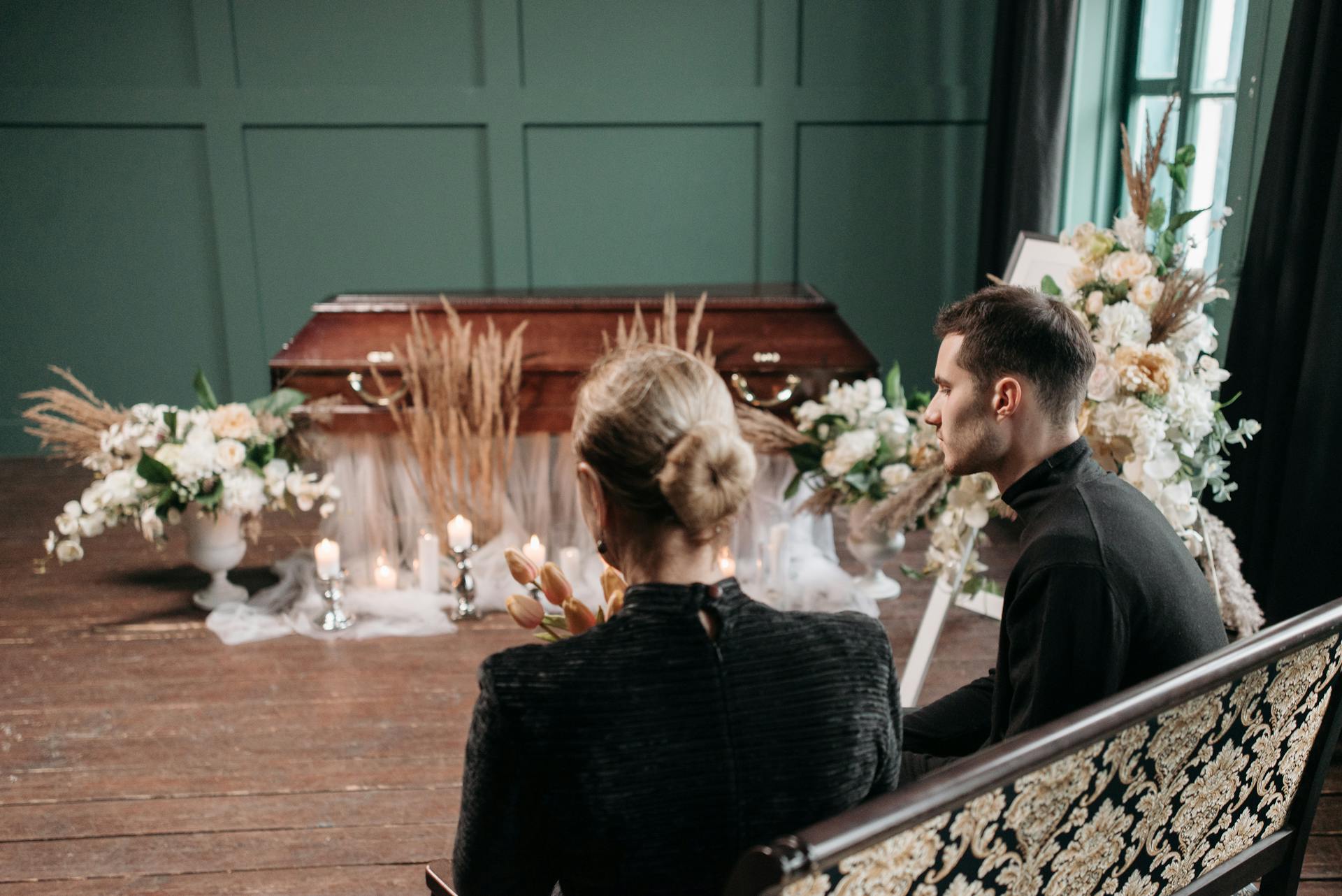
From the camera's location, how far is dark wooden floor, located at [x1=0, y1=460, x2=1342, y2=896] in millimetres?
2250

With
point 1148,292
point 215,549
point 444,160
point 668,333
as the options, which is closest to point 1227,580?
point 1148,292

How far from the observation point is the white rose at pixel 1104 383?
2.27 m

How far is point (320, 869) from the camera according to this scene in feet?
7.32

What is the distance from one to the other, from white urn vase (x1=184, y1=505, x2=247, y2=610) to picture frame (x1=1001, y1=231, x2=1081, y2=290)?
2213 millimetres

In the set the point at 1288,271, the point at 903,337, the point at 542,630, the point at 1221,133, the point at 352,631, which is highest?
the point at 1221,133

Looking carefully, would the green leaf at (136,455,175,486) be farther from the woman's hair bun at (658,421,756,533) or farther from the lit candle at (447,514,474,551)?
the woman's hair bun at (658,421,756,533)

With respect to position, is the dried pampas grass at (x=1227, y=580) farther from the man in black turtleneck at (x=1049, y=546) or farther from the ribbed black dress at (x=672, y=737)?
the ribbed black dress at (x=672, y=737)

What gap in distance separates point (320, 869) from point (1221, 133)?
9.87 feet

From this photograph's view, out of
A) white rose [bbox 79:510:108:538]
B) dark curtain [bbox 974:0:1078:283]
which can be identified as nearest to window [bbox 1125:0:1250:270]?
dark curtain [bbox 974:0:1078:283]

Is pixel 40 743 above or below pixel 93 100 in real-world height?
below

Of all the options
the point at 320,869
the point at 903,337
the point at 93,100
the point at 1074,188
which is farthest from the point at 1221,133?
the point at 93,100

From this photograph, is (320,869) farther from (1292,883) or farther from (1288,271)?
(1288,271)

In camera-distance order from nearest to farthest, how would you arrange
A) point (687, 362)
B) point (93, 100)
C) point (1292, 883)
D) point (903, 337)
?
point (687, 362) < point (1292, 883) < point (93, 100) < point (903, 337)

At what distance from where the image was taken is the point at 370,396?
3.47 m
